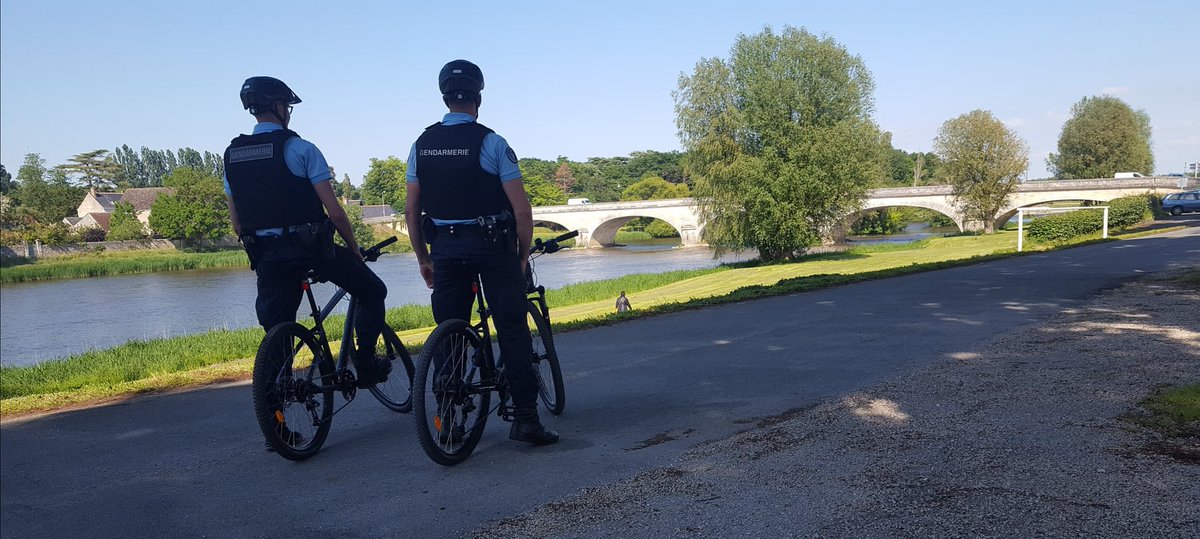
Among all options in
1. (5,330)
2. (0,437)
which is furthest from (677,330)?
(5,330)

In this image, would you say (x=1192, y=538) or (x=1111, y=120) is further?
(x=1111, y=120)

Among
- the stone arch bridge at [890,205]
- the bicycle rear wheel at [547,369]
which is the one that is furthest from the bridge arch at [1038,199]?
the bicycle rear wheel at [547,369]

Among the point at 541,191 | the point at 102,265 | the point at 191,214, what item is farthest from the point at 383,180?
the point at 102,265

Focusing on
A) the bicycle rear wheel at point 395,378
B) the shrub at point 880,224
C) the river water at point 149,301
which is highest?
the bicycle rear wheel at point 395,378

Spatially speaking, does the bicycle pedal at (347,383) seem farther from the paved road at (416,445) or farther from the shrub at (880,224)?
the shrub at (880,224)

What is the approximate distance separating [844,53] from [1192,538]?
3962cm

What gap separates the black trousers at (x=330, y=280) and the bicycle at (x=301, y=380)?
2.5 inches

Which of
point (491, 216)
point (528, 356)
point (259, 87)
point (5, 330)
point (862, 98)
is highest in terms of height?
point (862, 98)

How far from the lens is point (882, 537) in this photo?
2820 mm

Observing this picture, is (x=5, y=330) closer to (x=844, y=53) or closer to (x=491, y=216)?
(x=491, y=216)

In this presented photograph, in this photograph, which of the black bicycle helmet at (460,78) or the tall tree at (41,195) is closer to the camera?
the black bicycle helmet at (460,78)

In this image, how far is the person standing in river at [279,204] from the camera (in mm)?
4391

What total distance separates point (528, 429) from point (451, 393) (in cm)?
46

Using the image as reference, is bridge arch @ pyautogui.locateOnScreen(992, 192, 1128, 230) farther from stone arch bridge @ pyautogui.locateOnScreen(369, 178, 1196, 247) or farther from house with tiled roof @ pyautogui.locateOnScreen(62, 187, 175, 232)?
house with tiled roof @ pyautogui.locateOnScreen(62, 187, 175, 232)
